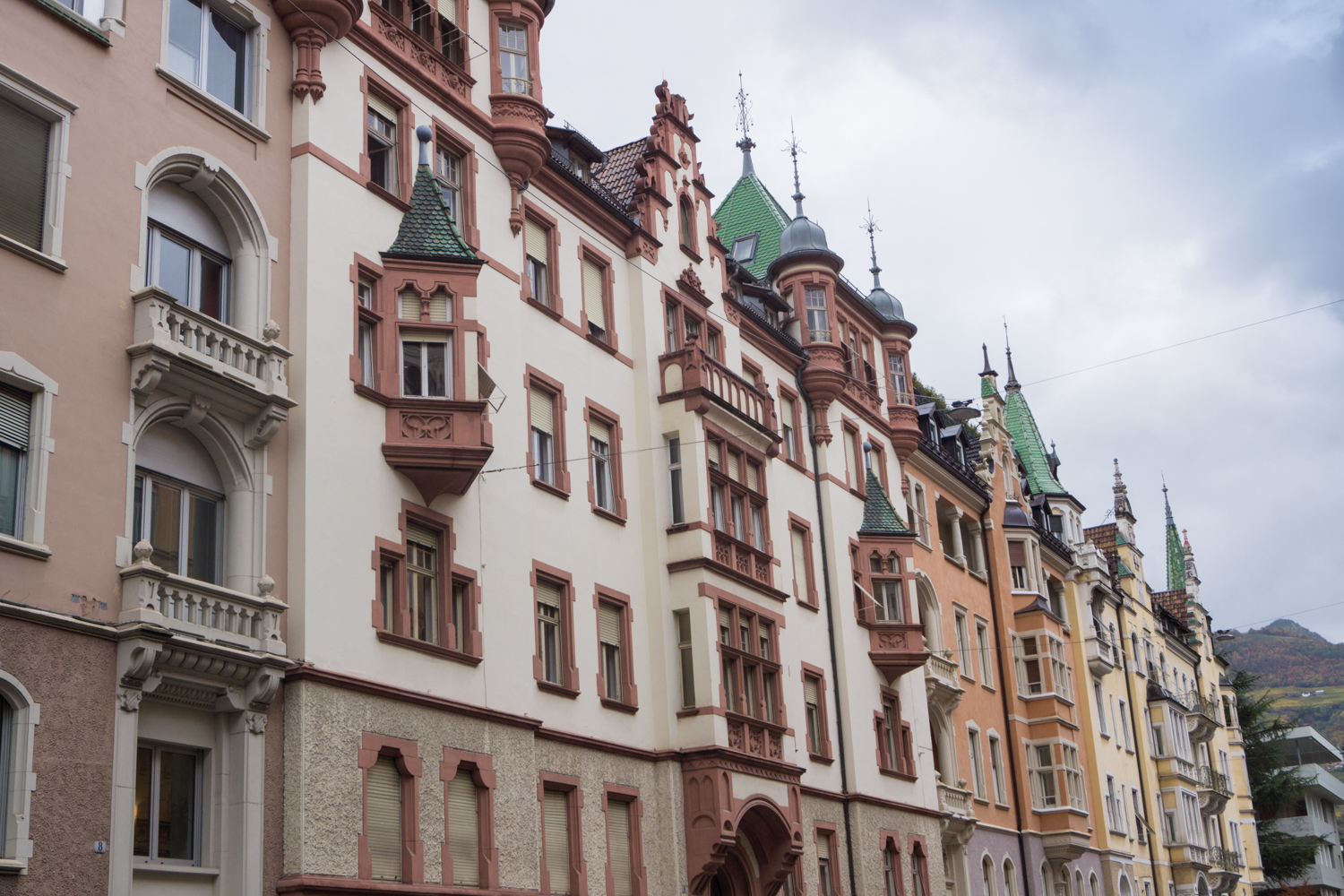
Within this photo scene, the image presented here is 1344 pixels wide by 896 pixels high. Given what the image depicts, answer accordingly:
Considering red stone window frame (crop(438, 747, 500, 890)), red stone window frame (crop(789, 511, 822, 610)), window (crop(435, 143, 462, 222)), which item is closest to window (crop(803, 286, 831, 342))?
red stone window frame (crop(789, 511, 822, 610))

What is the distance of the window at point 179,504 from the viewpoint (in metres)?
21.7

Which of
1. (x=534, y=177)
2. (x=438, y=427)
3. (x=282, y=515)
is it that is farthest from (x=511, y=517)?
(x=534, y=177)

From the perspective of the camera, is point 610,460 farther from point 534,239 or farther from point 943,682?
point 943,682

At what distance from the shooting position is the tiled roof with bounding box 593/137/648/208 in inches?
1526

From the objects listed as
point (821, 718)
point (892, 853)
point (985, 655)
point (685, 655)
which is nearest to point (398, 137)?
point (685, 655)

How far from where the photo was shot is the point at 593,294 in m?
34.5

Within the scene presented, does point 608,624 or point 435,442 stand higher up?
point 435,442

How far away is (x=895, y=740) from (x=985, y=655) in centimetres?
1081

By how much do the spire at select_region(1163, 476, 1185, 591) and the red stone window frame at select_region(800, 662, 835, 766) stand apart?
66347mm

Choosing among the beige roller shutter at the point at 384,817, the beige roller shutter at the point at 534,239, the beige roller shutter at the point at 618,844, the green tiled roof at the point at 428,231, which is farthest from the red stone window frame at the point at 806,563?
the beige roller shutter at the point at 384,817

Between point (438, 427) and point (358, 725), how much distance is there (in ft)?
17.9

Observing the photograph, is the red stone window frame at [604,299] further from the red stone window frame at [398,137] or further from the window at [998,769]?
the window at [998,769]

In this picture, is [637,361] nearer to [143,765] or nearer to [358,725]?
[358,725]

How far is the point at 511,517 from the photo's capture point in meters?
28.8
